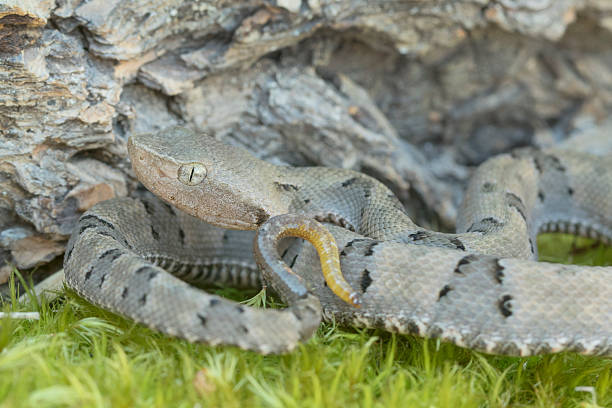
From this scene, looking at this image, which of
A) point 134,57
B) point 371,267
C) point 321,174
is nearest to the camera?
point 371,267

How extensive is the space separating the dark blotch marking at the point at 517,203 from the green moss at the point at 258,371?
1.48 m

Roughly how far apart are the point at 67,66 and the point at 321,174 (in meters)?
2.17

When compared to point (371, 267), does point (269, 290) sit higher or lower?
lower

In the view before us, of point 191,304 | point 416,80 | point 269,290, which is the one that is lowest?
point 269,290

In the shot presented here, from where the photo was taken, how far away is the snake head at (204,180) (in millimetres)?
Result: 4621

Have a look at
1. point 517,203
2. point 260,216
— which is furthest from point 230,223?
point 517,203

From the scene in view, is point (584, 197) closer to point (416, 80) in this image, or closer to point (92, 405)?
point (416, 80)

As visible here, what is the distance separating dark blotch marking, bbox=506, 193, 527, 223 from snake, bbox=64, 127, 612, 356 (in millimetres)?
18

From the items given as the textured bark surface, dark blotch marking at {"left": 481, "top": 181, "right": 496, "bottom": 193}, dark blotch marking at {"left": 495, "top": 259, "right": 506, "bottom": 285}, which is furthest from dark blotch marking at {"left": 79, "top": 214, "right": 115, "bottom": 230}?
→ dark blotch marking at {"left": 481, "top": 181, "right": 496, "bottom": 193}

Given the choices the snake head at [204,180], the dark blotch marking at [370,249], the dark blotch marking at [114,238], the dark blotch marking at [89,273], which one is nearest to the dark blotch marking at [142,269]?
the dark blotch marking at [89,273]

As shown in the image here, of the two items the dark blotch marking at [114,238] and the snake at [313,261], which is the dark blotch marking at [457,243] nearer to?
the snake at [313,261]

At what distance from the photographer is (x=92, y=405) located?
10.3ft

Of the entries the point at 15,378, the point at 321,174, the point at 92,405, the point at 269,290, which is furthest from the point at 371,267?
the point at 15,378

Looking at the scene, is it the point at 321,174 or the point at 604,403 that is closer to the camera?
the point at 604,403
